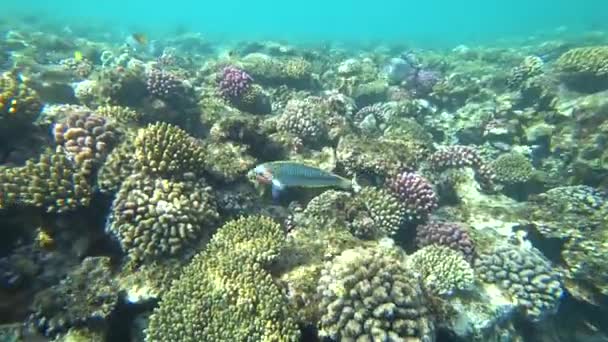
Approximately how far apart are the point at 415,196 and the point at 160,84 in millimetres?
5201

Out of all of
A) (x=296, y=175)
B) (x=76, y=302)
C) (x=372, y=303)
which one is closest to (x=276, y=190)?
(x=296, y=175)

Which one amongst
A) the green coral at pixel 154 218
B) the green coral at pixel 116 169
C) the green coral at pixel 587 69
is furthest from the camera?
the green coral at pixel 587 69

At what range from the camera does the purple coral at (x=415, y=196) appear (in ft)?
20.0

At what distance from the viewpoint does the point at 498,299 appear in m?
5.18

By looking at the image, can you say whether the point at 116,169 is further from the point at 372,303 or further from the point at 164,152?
the point at 372,303

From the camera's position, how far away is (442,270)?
4934 millimetres

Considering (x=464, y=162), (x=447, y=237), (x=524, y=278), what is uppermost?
(x=464, y=162)

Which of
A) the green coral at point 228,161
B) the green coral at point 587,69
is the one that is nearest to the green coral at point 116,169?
the green coral at point 228,161

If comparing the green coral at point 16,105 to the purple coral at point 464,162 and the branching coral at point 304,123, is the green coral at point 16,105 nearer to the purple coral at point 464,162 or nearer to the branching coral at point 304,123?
the branching coral at point 304,123

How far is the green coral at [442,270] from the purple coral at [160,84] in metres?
5.42

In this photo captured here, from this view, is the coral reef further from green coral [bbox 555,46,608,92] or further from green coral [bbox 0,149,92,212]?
green coral [bbox 555,46,608,92]

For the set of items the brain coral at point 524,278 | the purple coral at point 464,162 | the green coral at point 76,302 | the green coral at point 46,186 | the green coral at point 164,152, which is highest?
the green coral at point 164,152

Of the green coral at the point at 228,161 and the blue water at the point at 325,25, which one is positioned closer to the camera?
the green coral at the point at 228,161

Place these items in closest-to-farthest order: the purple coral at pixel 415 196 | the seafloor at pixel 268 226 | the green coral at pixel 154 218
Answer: the seafloor at pixel 268 226 < the green coral at pixel 154 218 < the purple coral at pixel 415 196
